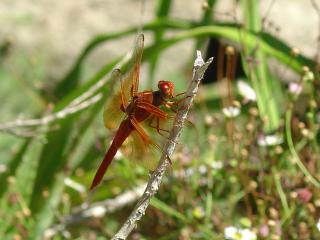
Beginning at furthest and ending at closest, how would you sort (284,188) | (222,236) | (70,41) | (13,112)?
(70,41)
(13,112)
(284,188)
(222,236)

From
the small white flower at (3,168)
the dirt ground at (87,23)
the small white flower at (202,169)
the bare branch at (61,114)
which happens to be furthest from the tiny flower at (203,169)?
the dirt ground at (87,23)

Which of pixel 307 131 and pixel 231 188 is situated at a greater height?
pixel 307 131

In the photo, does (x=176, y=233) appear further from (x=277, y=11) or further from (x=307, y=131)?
(x=277, y=11)

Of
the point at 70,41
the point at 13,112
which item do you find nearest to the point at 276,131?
the point at 13,112

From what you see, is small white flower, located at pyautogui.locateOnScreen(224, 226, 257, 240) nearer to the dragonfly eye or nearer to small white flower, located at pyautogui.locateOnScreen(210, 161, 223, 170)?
small white flower, located at pyautogui.locateOnScreen(210, 161, 223, 170)

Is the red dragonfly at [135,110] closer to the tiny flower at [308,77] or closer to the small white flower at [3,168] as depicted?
the tiny flower at [308,77]

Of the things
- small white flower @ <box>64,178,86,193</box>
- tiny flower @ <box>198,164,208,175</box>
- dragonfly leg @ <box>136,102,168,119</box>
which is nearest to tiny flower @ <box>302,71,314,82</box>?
tiny flower @ <box>198,164,208,175</box>
